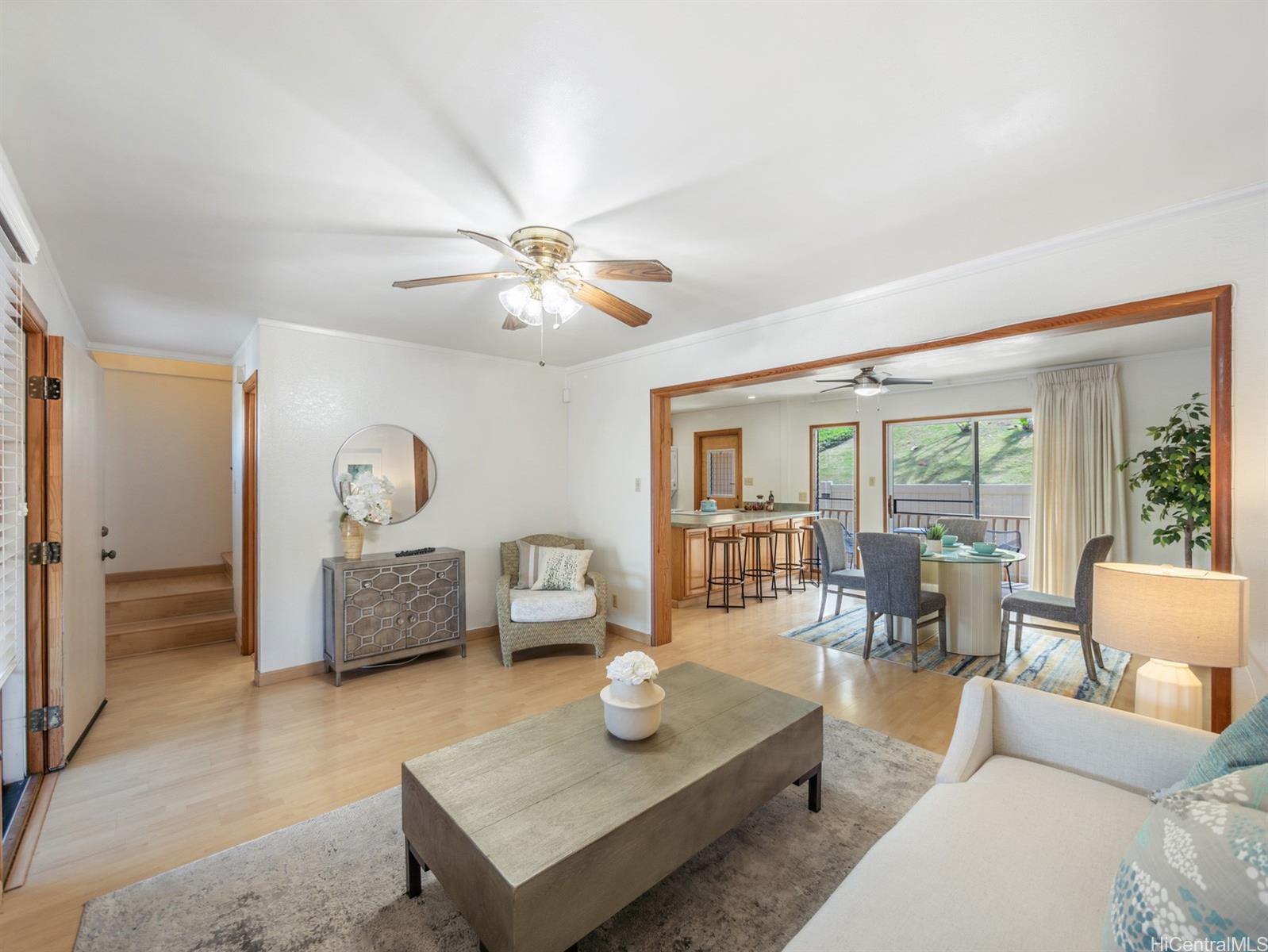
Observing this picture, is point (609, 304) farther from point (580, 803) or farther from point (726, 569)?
point (726, 569)

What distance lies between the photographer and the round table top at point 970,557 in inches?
162

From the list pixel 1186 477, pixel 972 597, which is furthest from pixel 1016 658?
pixel 1186 477

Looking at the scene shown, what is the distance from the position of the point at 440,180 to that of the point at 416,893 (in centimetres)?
243

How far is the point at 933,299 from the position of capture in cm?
291

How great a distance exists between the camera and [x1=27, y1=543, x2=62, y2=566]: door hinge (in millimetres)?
2385

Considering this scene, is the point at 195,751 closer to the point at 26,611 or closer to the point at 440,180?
the point at 26,611

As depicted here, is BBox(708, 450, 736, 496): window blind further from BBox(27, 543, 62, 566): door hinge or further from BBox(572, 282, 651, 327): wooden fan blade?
BBox(27, 543, 62, 566): door hinge

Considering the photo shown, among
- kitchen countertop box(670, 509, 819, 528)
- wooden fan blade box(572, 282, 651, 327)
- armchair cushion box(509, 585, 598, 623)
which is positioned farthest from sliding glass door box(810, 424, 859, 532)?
wooden fan blade box(572, 282, 651, 327)

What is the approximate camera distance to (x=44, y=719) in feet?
8.14

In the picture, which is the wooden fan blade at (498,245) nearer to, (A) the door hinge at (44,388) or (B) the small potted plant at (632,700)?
(B) the small potted plant at (632,700)

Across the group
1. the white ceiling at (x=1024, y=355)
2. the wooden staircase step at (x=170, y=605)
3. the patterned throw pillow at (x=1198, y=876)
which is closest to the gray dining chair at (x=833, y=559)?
the white ceiling at (x=1024, y=355)

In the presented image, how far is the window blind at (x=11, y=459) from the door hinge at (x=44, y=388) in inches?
6.5

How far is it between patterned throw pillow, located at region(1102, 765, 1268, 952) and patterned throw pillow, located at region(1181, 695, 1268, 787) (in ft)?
0.57

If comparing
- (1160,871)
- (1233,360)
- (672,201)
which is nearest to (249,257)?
(672,201)
